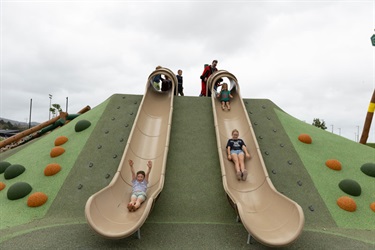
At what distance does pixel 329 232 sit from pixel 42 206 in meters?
8.11

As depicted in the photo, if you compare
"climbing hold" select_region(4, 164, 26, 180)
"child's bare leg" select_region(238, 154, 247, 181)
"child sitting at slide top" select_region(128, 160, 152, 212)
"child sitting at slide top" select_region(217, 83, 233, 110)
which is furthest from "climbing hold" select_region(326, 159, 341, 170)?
"climbing hold" select_region(4, 164, 26, 180)

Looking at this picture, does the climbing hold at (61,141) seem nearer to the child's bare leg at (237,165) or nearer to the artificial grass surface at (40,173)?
the artificial grass surface at (40,173)

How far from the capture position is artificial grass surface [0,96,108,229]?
789cm

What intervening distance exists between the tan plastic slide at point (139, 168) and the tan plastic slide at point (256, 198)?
2.19 meters

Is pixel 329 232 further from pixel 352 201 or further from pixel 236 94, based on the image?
pixel 236 94

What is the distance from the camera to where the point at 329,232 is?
726 centimetres

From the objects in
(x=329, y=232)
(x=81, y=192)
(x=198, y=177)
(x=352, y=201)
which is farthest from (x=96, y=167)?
(x=352, y=201)

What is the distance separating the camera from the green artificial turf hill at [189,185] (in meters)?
6.56

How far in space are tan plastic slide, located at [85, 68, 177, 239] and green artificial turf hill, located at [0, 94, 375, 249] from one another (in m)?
0.42

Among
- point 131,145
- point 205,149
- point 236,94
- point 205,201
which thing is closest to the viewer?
point 205,201

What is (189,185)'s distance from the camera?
29.7 feet

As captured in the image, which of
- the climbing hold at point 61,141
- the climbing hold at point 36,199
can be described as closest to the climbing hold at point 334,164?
the climbing hold at point 36,199

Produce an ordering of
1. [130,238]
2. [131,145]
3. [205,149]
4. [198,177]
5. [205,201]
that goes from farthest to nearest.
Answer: [205,149] < [131,145] < [198,177] < [205,201] < [130,238]

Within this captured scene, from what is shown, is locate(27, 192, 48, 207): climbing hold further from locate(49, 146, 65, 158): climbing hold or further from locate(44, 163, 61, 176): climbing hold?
locate(49, 146, 65, 158): climbing hold
